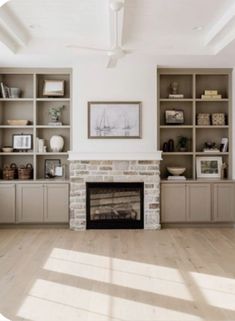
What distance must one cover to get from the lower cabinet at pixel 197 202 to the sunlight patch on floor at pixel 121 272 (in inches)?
79.4

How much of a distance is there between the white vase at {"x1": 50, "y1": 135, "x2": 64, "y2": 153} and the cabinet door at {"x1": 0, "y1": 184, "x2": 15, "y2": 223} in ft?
3.06

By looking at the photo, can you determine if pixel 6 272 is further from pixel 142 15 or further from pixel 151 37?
pixel 151 37

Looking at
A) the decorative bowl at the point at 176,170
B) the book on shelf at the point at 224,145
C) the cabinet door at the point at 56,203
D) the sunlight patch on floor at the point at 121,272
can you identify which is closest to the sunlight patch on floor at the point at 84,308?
the sunlight patch on floor at the point at 121,272

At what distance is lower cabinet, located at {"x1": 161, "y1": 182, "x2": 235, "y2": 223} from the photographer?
634 centimetres

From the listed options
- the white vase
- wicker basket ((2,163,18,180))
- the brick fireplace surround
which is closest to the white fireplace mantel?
the brick fireplace surround

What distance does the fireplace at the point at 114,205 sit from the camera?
20.6ft

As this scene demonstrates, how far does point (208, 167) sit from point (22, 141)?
3.31 metres

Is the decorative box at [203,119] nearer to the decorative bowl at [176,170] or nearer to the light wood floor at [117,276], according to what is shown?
the decorative bowl at [176,170]

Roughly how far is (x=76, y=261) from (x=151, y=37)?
10.8 ft

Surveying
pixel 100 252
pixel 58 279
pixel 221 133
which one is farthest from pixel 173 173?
pixel 58 279

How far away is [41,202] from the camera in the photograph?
626 centimetres

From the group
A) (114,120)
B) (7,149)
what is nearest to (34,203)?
(7,149)

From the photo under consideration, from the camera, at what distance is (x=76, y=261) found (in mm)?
4500

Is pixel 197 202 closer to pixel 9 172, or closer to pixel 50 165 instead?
pixel 50 165
